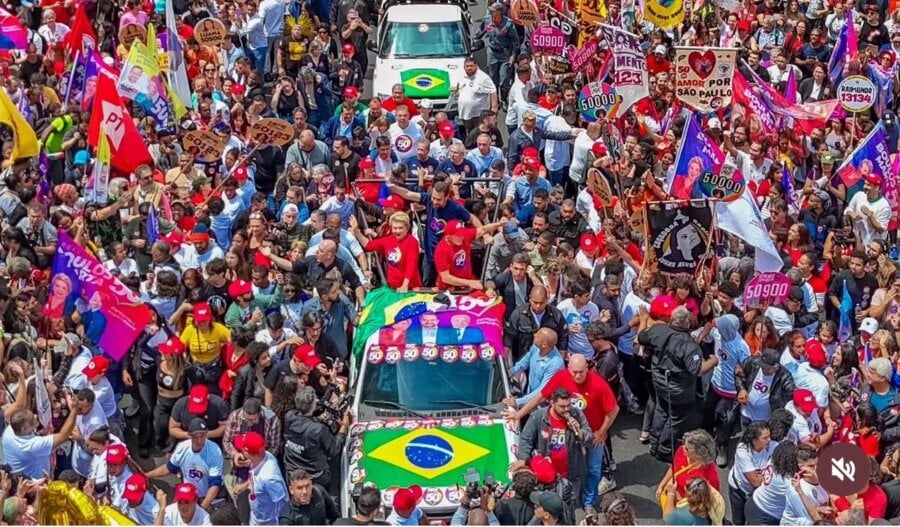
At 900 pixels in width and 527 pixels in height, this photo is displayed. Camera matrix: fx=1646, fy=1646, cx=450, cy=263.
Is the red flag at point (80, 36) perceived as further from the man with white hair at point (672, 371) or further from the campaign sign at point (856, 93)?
the campaign sign at point (856, 93)

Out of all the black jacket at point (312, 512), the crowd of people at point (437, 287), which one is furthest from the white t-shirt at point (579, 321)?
the black jacket at point (312, 512)

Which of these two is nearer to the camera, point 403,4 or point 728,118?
point 728,118

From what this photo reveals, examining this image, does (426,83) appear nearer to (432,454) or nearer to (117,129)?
(117,129)

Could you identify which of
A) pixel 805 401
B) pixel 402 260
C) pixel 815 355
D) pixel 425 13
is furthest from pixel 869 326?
pixel 425 13

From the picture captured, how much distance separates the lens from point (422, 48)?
74.8ft

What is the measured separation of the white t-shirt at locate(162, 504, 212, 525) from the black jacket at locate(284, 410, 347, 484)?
44.7 inches

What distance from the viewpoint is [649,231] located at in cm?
1558

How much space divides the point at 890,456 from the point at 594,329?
3.03 m

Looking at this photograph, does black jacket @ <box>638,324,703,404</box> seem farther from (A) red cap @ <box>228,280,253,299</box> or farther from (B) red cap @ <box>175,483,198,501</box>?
(B) red cap @ <box>175,483,198,501</box>

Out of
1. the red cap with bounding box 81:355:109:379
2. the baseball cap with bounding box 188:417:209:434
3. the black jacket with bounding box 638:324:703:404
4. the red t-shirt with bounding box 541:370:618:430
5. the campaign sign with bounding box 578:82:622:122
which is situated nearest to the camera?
the baseball cap with bounding box 188:417:209:434

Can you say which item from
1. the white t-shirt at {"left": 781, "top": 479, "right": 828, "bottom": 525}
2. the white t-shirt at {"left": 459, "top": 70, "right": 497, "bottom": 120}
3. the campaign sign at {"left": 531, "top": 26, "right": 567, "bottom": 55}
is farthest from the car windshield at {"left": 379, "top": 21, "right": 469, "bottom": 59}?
the white t-shirt at {"left": 781, "top": 479, "right": 828, "bottom": 525}

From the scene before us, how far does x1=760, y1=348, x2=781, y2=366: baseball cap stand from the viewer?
13953 millimetres

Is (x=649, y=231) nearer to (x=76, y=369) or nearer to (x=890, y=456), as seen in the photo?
(x=890, y=456)

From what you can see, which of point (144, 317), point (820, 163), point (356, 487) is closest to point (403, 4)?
point (820, 163)
